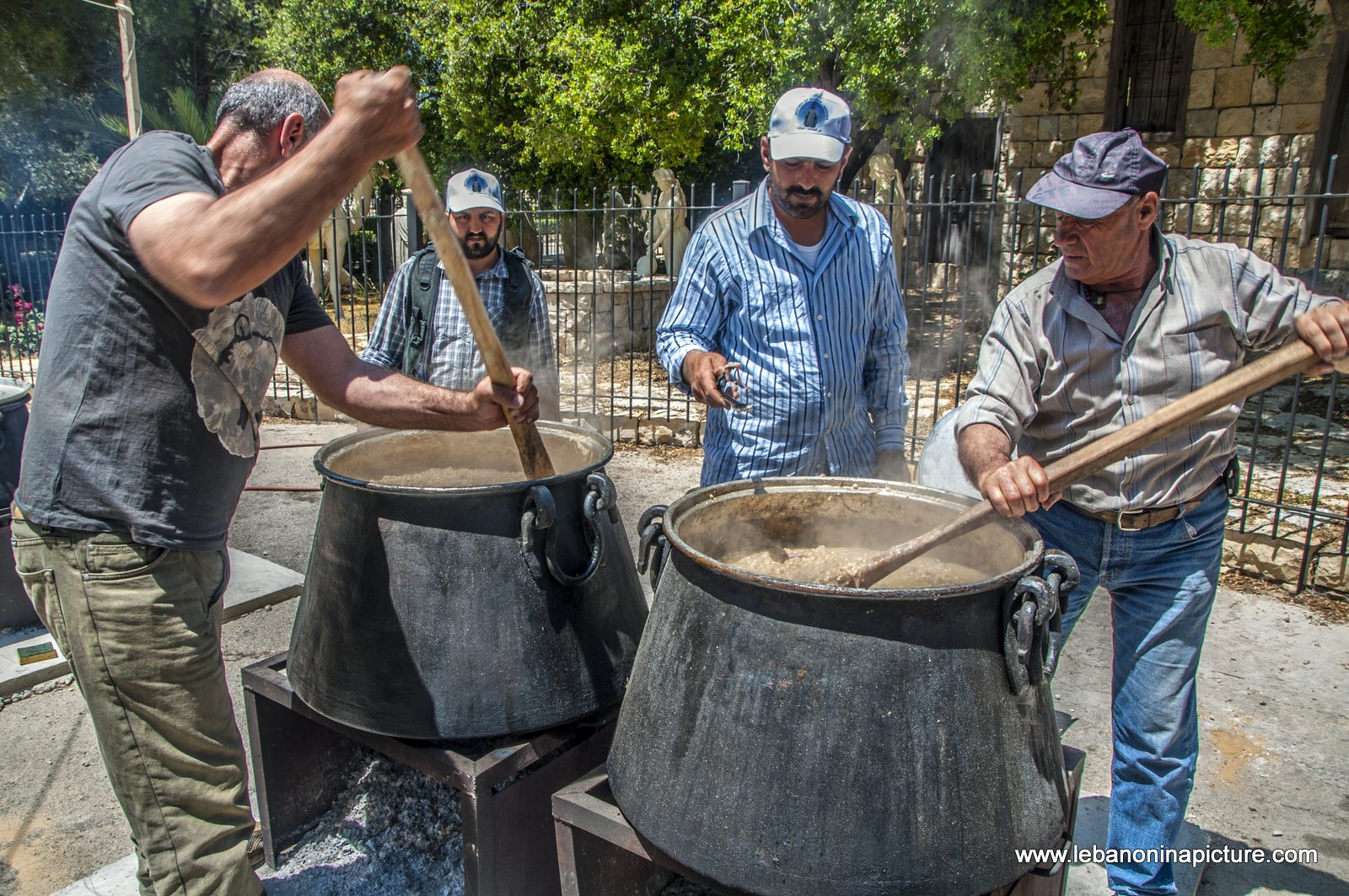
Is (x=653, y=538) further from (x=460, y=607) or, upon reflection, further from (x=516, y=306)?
(x=516, y=306)

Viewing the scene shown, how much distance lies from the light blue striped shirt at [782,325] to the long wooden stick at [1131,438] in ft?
3.51

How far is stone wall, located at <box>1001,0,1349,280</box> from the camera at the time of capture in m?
9.47

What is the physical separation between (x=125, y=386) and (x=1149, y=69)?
469 inches

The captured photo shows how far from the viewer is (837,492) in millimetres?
2246

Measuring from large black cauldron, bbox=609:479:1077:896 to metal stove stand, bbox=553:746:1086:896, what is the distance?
0.08 metres

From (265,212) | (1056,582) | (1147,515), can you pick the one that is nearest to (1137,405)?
(1147,515)

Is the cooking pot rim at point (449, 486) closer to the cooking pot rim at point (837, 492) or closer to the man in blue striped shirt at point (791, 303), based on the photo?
the cooking pot rim at point (837, 492)

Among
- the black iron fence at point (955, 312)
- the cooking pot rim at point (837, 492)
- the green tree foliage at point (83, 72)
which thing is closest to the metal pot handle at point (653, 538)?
the cooking pot rim at point (837, 492)

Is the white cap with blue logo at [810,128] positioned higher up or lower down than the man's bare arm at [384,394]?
higher up

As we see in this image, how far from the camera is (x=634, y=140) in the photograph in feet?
44.4

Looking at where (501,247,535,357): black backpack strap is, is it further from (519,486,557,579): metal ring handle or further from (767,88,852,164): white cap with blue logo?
(519,486,557,579): metal ring handle

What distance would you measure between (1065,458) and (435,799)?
215 cm

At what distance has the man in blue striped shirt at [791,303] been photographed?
9.41 ft

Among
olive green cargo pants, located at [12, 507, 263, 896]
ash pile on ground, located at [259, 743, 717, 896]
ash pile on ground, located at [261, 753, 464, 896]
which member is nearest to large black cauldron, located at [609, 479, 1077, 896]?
ash pile on ground, located at [259, 743, 717, 896]
